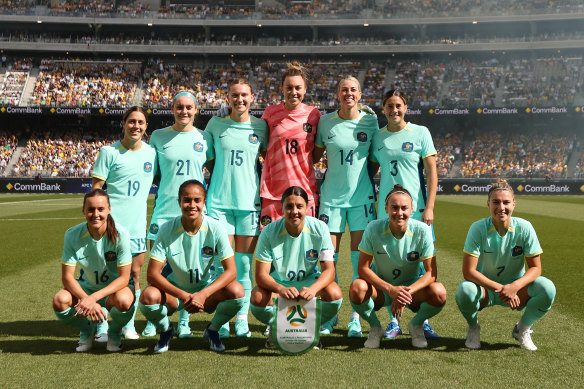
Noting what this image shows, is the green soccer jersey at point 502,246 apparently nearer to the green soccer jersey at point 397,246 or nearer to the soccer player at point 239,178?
the green soccer jersey at point 397,246

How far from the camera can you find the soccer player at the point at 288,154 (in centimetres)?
505

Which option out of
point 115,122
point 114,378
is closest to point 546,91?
point 115,122

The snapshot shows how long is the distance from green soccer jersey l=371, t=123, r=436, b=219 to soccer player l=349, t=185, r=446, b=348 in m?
0.61

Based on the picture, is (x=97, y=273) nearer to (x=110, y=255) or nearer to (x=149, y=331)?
(x=110, y=255)

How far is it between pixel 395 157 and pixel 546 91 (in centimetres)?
3493

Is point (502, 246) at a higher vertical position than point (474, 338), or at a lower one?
higher

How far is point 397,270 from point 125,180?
257 centimetres

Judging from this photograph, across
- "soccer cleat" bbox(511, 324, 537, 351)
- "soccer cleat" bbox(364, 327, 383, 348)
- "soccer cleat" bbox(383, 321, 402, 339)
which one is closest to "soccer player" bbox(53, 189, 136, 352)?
"soccer cleat" bbox(364, 327, 383, 348)

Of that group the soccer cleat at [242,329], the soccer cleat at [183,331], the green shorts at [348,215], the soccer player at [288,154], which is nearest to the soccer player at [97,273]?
the soccer cleat at [183,331]

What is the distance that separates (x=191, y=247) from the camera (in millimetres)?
4383

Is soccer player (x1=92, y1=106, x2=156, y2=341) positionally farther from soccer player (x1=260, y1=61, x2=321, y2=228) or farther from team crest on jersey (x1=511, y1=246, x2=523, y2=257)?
team crest on jersey (x1=511, y1=246, x2=523, y2=257)

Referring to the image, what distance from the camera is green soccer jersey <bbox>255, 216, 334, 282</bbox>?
437cm

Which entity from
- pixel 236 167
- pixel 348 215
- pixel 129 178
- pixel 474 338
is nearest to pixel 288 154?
pixel 236 167

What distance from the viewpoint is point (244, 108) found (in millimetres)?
5070
